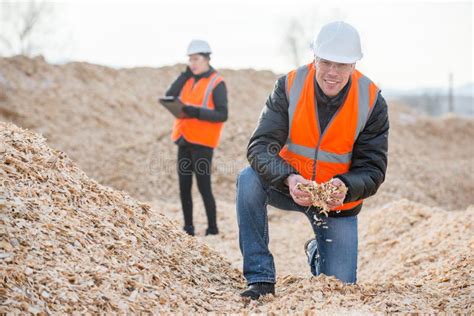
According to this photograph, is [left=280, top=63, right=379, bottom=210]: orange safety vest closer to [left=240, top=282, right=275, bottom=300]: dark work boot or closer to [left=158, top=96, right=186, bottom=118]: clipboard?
[left=240, top=282, right=275, bottom=300]: dark work boot

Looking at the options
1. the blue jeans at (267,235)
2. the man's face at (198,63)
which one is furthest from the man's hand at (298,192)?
the man's face at (198,63)

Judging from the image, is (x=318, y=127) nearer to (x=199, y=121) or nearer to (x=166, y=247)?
(x=166, y=247)

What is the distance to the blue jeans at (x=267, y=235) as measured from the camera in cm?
423

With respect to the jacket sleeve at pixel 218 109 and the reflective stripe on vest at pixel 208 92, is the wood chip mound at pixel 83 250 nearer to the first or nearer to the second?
the jacket sleeve at pixel 218 109

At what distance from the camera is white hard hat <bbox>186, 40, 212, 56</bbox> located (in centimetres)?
725

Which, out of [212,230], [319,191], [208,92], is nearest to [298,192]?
[319,191]

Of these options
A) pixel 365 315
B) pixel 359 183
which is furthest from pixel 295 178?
pixel 365 315

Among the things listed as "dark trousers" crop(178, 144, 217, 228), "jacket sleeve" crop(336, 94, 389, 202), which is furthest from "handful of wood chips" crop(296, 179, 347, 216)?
"dark trousers" crop(178, 144, 217, 228)

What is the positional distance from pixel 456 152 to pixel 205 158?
15395 millimetres

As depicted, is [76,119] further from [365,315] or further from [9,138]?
[365,315]

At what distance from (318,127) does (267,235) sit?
81 centimetres

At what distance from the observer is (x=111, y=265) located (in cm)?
383

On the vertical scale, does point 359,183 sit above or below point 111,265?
above

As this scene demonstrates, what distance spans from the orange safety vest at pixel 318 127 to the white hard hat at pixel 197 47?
9.98 ft
